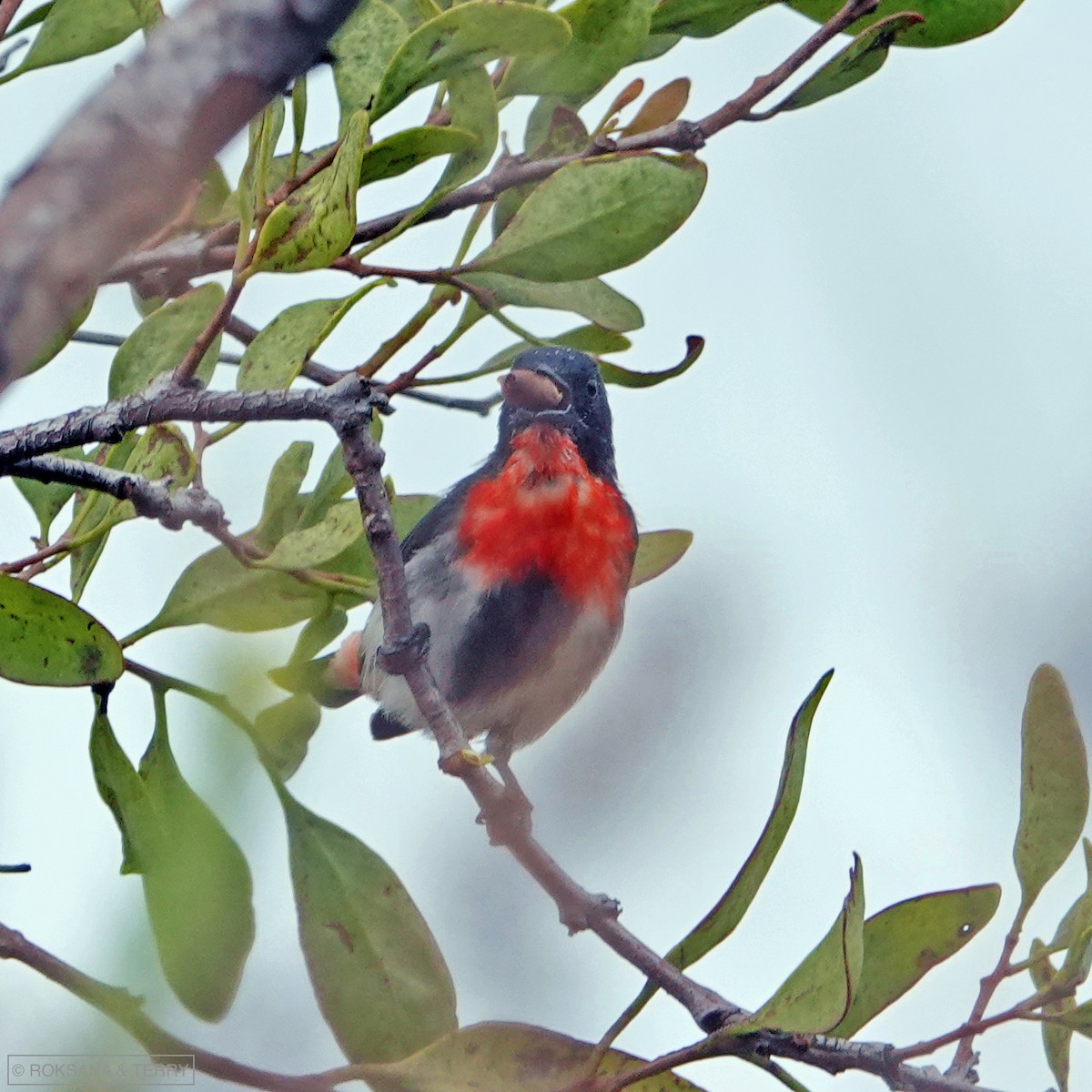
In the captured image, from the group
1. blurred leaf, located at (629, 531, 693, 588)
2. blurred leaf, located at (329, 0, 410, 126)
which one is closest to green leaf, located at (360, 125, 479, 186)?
blurred leaf, located at (329, 0, 410, 126)

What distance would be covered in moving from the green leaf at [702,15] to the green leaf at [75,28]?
2.01ft

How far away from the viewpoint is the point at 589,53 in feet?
5.47

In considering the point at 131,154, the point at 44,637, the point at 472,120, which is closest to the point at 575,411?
the point at 472,120

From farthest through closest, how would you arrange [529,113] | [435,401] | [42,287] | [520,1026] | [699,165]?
[435,401] < [529,113] < [699,165] < [520,1026] < [42,287]

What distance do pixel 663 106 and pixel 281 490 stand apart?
72cm

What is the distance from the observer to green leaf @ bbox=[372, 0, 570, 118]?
4.18 ft

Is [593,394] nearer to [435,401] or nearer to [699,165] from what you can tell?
[435,401]

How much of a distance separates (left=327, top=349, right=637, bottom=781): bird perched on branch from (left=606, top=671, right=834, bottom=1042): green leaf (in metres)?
1.33

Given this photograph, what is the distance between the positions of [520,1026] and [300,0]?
3.55 ft

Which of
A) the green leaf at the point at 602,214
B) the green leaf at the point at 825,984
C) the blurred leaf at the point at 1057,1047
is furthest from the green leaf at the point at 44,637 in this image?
the blurred leaf at the point at 1057,1047

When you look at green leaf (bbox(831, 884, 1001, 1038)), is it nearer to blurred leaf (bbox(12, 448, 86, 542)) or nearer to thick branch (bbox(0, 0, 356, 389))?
blurred leaf (bbox(12, 448, 86, 542))

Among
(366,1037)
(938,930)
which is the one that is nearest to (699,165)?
(938,930)

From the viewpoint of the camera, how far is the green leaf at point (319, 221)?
4.15 feet

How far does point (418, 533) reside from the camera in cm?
322
